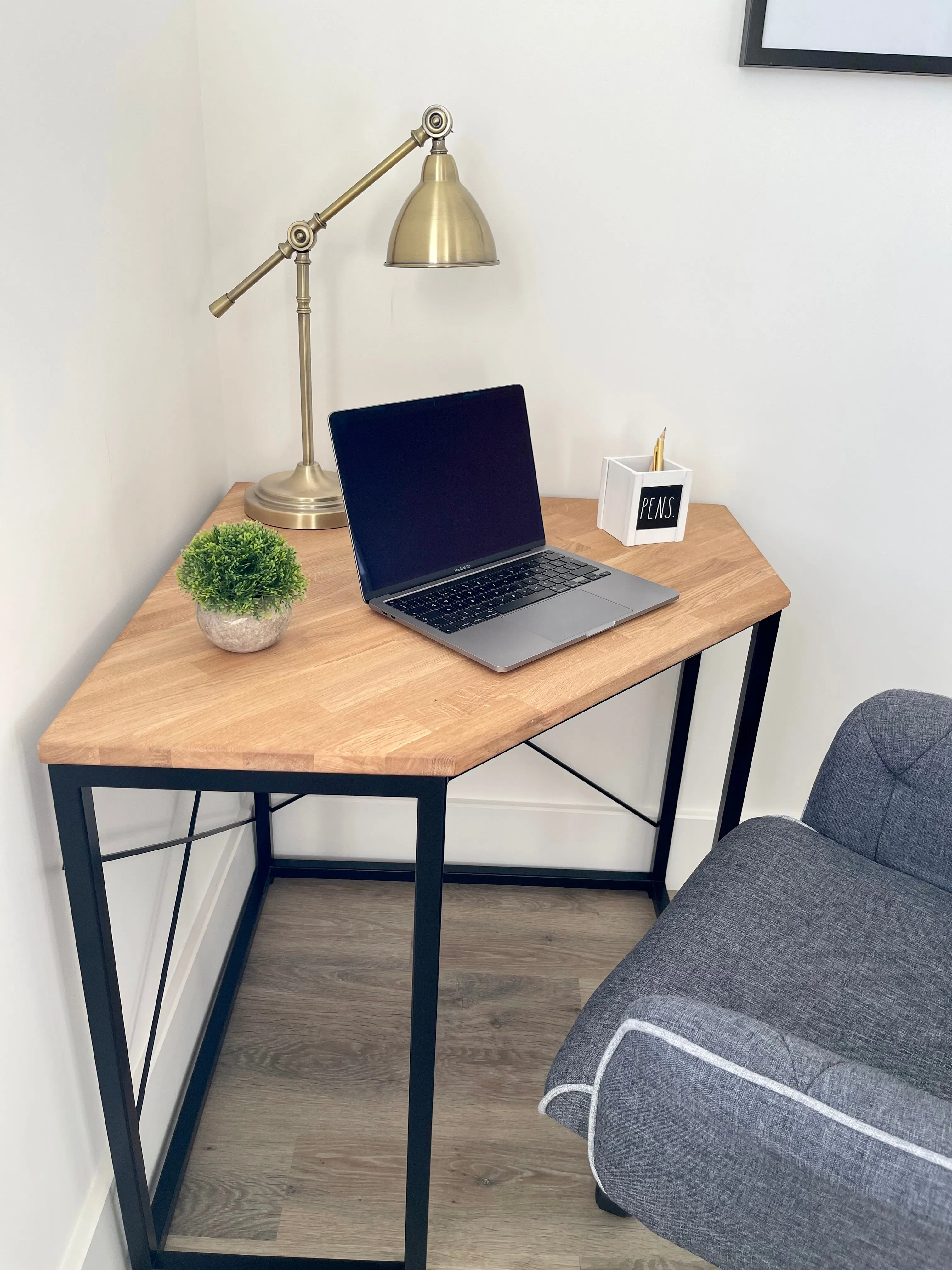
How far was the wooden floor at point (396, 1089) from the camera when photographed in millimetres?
1309

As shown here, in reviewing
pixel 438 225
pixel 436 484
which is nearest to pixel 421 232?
pixel 438 225

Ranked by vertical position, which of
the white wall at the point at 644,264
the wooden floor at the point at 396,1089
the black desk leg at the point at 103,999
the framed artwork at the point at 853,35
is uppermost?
the framed artwork at the point at 853,35

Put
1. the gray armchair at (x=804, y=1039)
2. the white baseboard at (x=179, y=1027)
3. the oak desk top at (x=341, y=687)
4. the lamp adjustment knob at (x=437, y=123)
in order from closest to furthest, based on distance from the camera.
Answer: the gray armchair at (x=804, y=1039) < the oak desk top at (x=341, y=687) < the white baseboard at (x=179, y=1027) < the lamp adjustment knob at (x=437, y=123)

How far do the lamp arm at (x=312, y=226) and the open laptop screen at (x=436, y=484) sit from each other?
0.30m

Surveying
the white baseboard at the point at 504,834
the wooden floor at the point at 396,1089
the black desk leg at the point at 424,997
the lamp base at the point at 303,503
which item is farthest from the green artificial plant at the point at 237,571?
the white baseboard at the point at 504,834

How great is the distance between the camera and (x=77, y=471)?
104 cm

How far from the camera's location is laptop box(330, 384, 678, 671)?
1.16 m

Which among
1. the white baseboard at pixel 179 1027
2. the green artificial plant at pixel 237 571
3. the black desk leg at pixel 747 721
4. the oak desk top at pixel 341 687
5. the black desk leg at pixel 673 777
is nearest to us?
the oak desk top at pixel 341 687

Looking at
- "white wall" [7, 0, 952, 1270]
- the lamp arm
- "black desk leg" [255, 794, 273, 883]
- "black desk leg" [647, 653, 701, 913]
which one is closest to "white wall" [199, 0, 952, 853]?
"white wall" [7, 0, 952, 1270]

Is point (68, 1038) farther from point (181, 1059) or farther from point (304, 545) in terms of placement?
point (304, 545)

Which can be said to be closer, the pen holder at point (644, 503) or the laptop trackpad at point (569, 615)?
the laptop trackpad at point (569, 615)

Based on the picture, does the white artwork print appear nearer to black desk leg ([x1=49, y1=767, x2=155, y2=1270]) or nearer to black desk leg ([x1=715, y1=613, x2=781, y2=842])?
black desk leg ([x1=715, y1=613, x2=781, y2=842])

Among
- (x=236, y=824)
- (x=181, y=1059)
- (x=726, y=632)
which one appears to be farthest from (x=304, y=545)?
(x=181, y=1059)

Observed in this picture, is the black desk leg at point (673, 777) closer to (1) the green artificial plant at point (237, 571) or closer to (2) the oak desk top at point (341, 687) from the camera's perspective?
(2) the oak desk top at point (341, 687)
